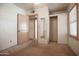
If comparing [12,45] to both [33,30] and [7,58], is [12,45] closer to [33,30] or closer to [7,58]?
[33,30]

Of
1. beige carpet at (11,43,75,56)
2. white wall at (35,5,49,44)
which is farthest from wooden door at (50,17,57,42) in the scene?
beige carpet at (11,43,75,56)

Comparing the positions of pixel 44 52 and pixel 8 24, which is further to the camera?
pixel 8 24

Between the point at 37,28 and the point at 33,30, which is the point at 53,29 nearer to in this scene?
the point at 37,28

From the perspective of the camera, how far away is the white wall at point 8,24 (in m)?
3.80

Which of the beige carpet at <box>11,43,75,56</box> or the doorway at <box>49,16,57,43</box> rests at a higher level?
the doorway at <box>49,16,57,43</box>

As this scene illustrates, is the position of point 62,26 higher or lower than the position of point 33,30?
higher

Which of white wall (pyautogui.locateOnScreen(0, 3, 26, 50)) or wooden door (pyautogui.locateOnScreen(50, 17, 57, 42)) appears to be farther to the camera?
wooden door (pyautogui.locateOnScreen(50, 17, 57, 42))

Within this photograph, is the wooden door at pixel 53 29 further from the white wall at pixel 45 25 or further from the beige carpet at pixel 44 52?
the beige carpet at pixel 44 52

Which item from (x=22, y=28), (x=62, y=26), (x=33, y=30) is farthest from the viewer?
(x=62, y=26)

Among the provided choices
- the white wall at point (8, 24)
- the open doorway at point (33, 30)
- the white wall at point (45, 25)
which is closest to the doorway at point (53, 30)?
the white wall at point (45, 25)

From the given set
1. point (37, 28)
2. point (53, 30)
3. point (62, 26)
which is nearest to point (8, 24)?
point (37, 28)

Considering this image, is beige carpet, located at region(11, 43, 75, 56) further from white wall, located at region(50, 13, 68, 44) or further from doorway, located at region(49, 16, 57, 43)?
white wall, located at region(50, 13, 68, 44)

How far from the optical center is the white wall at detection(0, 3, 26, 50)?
3.80 meters

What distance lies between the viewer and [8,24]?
4164 millimetres
